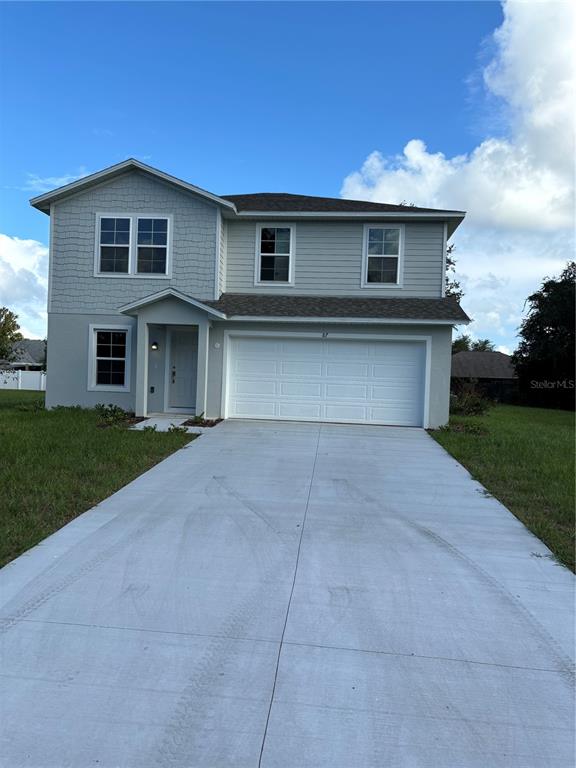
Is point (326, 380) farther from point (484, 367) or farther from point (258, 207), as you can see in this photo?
point (484, 367)

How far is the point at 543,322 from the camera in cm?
3278

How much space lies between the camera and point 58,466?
7.72 m

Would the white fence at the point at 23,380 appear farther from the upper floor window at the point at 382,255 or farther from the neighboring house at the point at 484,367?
the neighboring house at the point at 484,367

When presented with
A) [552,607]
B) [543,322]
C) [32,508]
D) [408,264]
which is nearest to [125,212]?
[408,264]

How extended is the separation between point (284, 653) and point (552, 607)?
216 cm

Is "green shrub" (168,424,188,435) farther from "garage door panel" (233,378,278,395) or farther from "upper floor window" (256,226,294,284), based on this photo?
"upper floor window" (256,226,294,284)

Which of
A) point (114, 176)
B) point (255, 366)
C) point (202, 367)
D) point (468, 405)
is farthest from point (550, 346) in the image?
point (114, 176)

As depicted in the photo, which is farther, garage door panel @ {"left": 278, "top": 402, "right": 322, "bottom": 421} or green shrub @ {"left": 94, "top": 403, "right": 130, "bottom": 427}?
garage door panel @ {"left": 278, "top": 402, "right": 322, "bottom": 421}

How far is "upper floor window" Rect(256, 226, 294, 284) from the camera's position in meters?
14.3

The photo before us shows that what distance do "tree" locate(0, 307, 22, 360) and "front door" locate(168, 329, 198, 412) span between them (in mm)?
14724

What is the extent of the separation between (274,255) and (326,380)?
12.2ft

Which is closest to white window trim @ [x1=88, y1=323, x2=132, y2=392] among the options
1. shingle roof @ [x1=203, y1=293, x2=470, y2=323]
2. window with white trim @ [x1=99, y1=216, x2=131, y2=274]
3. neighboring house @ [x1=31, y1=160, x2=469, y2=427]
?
neighboring house @ [x1=31, y1=160, x2=469, y2=427]

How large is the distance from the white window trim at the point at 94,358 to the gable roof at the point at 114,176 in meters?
3.42

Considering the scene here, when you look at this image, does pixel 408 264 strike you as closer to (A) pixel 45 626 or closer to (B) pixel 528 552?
(B) pixel 528 552
